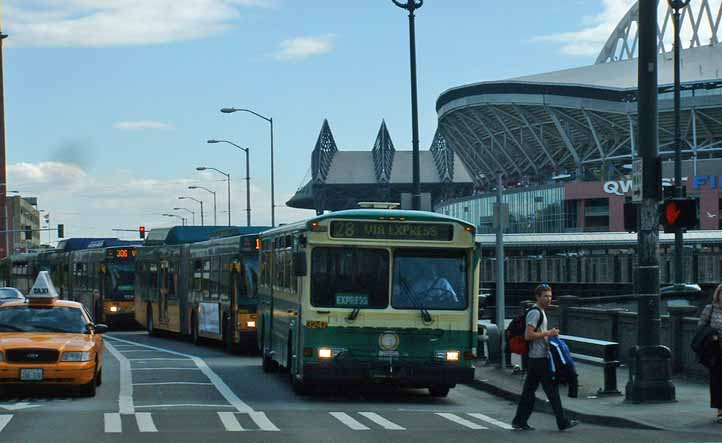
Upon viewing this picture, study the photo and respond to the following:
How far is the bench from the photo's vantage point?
18938mm

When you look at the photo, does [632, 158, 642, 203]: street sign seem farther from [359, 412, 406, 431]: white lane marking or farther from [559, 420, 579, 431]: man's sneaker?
[359, 412, 406, 431]: white lane marking

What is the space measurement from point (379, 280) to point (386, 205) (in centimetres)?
246

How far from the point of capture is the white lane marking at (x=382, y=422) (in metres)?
15.9

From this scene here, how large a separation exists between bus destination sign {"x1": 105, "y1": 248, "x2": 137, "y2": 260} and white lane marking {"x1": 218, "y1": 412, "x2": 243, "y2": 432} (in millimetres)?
30159

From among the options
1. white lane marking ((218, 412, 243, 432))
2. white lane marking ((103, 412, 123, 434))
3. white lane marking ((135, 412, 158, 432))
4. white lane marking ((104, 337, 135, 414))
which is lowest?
white lane marking ((218, 412, 243, 432))

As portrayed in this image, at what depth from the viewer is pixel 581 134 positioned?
12094cm

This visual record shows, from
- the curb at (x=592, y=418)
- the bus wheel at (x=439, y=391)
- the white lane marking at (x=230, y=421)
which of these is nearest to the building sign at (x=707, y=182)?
the curb at (x=592, y=418)

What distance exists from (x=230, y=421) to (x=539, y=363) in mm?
3781

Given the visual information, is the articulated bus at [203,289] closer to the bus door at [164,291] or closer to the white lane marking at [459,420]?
the bus door at [164,291]

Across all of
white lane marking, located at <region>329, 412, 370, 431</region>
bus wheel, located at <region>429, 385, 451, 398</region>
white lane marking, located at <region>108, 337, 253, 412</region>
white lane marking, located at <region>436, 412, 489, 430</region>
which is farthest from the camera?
bus wheel, located at <region>429, 385, 451, 398</region>

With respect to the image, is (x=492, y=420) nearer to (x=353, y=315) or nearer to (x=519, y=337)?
(x=519, y=337)

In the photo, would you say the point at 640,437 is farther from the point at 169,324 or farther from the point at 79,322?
the point at 169,324

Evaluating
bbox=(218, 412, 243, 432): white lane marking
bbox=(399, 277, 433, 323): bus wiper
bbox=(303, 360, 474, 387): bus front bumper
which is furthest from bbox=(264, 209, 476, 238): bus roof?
bbox=(218, 412, 243, 432): white lane marking

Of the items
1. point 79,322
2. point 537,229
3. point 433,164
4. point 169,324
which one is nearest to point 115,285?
point 169,324
